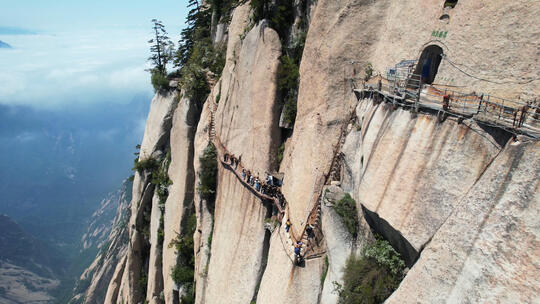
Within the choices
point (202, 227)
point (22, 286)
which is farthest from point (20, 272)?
point (202, 227)

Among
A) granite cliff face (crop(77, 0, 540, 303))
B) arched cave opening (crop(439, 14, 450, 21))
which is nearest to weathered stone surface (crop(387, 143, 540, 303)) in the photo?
granite cliff face (crop(77, 0, 540, 303))

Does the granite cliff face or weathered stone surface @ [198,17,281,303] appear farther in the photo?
weathered stone surface @ [198,17,281,303]

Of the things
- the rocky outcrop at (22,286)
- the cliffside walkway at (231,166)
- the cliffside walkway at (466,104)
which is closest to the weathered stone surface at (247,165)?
the cliffside walkway at (231,166)

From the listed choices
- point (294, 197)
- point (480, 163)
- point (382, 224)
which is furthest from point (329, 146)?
point (480, 163)

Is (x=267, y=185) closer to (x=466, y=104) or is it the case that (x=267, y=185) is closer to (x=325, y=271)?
(x=325, y=271)

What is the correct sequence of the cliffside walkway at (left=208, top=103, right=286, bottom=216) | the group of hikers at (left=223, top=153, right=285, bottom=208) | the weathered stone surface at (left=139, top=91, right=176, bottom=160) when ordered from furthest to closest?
the weathered stone surface at (left=139, top=91, right=176, bottom=160), the group of hikers at (left=223, top=153, right=285, bottom=208), the cliffside walkway at (left=208, top=103, right=286, bottom=216)

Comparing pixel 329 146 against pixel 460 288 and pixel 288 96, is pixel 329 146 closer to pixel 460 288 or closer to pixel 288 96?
pixel 288 96

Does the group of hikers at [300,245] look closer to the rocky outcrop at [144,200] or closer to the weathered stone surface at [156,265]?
the weathered stone surface at [156,265]

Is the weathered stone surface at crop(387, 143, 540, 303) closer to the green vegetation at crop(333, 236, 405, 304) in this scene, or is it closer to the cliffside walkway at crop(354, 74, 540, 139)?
the cliffside walkway at crop(354, 74, 540, 139)
